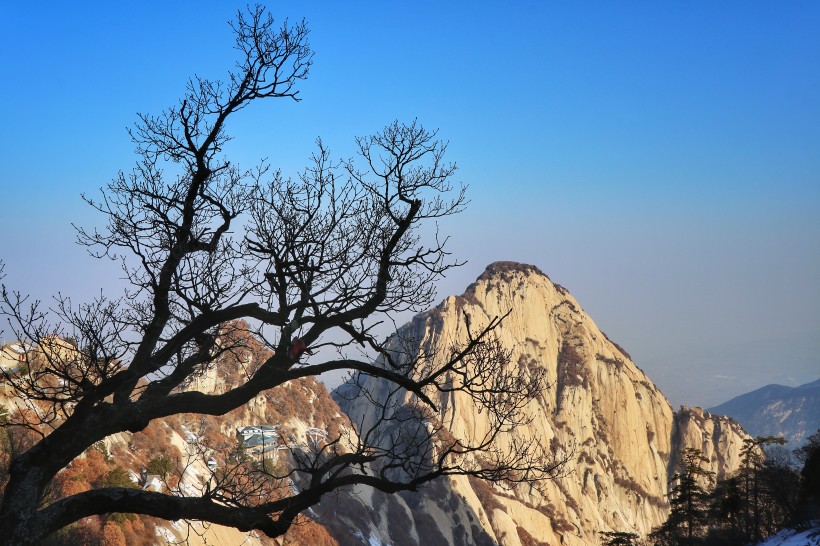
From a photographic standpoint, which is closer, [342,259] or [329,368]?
[329,368]

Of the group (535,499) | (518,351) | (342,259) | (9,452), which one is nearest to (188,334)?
(342,259)

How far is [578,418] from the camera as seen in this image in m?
109

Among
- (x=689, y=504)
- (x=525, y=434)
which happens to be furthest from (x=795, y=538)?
(x=525, y=434)

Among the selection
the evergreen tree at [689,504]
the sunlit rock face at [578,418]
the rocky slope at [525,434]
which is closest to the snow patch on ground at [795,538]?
the evergreen tree at [689,504]

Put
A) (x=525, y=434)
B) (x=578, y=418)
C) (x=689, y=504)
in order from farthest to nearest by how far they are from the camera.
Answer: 1. (x=578, y=418)
2. (x=525, y=434)
3. (x=689, y=504)

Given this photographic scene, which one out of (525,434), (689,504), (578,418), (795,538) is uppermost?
(578,418)

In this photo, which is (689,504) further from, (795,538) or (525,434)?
(525,434)

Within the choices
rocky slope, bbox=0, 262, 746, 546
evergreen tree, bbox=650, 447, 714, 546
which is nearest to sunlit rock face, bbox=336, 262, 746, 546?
rocky slope, bbox=0, 262, 746, 546

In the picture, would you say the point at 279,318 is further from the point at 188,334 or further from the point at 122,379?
the point at 122,379

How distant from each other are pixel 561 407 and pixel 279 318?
10516 centimetres

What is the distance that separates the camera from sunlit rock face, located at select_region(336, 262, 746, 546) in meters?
92.3

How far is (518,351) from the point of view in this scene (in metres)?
111

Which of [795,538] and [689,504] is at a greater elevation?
[689,504]

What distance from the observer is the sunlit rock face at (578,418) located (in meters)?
92.3
